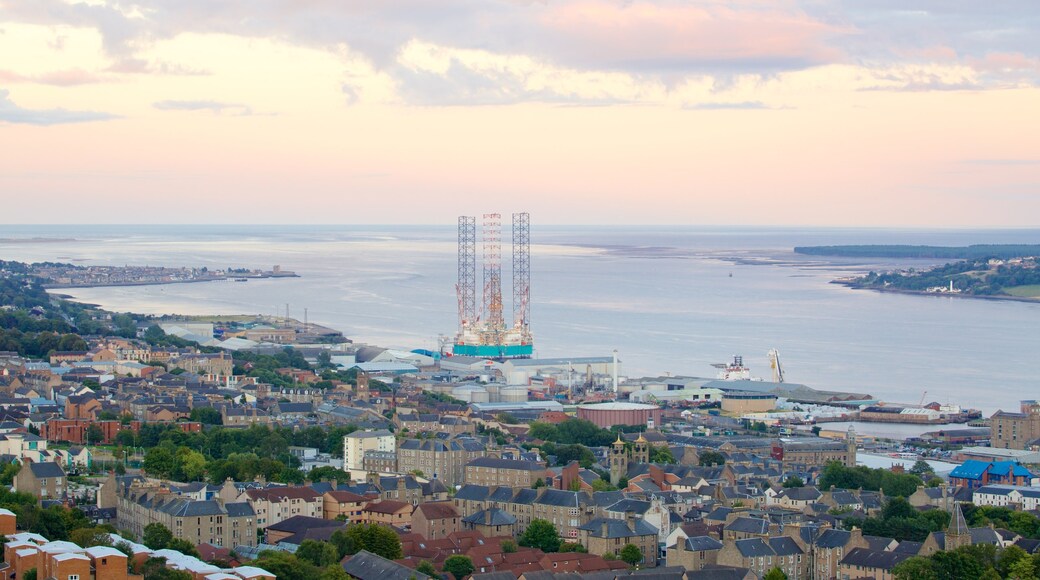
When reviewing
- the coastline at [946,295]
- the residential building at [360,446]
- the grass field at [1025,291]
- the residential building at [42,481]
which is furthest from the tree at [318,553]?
the grass field at [1025,291]

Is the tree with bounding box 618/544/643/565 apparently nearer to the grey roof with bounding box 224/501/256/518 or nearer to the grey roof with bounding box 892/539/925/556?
the grey roof with bounding box 892/539/925/556

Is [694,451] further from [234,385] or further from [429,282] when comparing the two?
[429,282]

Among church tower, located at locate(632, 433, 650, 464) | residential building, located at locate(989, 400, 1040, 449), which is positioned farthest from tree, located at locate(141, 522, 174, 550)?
residential building, located at locate(989, 400, 1040, 449)

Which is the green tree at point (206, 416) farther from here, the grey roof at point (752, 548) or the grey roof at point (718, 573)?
the grey roof at point (718, 573)

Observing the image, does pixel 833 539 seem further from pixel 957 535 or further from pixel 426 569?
pixel 426 569

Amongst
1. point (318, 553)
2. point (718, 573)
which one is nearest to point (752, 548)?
point (718, 573)

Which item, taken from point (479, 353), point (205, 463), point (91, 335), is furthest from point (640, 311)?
point (205, 463)
